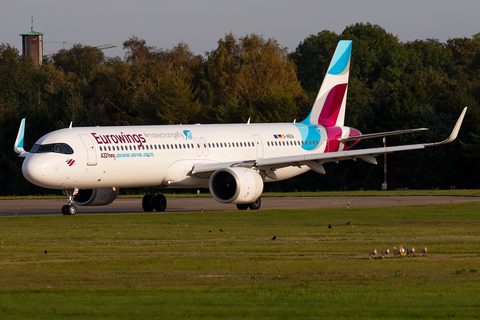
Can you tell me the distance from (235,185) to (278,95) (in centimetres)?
4551

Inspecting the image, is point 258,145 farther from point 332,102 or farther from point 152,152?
point 332,102

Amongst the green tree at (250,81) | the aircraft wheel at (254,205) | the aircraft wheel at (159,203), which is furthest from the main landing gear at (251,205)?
the green tree at (250,81)

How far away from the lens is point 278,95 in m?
76.6

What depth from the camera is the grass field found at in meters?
11.2

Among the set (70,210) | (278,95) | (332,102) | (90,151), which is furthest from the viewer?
(278,95)

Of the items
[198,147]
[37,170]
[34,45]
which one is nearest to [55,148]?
[37,170]

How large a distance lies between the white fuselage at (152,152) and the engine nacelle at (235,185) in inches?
61.7

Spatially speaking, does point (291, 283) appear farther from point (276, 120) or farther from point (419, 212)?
point (276, 120)

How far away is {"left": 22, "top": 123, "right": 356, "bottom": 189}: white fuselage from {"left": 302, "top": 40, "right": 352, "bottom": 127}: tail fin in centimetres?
229

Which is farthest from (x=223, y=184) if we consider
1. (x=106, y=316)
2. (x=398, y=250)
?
(x=106, y=316)

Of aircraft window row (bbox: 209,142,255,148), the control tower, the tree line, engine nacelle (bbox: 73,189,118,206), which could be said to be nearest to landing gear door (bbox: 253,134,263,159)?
aircraft window row (bbox: 209,142,255,148)

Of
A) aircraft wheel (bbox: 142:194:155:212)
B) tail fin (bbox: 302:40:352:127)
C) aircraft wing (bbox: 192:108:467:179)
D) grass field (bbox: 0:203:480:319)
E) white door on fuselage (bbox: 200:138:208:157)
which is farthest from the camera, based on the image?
tail fin (bbox: 302:40:352:127)

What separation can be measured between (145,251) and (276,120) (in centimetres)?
5609

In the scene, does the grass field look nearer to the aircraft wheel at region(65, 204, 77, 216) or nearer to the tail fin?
the aircraft wheel at region(65, 204, 77, 216)
